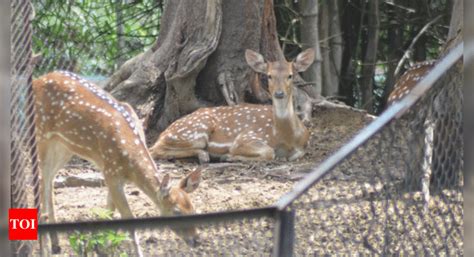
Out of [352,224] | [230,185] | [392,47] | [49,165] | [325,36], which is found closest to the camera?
[352,224]

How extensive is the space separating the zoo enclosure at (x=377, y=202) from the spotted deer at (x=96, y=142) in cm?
250

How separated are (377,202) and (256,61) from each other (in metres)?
5.72

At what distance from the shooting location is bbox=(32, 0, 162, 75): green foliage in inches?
481

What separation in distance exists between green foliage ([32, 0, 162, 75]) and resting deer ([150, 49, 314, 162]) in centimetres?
332

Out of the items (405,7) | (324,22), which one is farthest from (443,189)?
(405,7)

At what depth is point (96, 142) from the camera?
625 cm

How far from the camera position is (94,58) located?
499 inches

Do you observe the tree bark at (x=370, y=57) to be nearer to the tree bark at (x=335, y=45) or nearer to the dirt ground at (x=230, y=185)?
the tree bark at (x=335, y=45)

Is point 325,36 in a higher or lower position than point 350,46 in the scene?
higher

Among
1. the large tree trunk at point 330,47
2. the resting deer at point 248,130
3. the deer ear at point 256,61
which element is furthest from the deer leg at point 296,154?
the large tree trunk at point 330,47

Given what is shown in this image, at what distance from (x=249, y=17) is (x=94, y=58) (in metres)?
3.76

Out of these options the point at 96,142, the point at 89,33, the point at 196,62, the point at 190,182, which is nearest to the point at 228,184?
the point at 96,142

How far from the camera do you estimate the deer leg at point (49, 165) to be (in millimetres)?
6312

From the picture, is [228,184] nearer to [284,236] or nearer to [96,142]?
[96,142]
